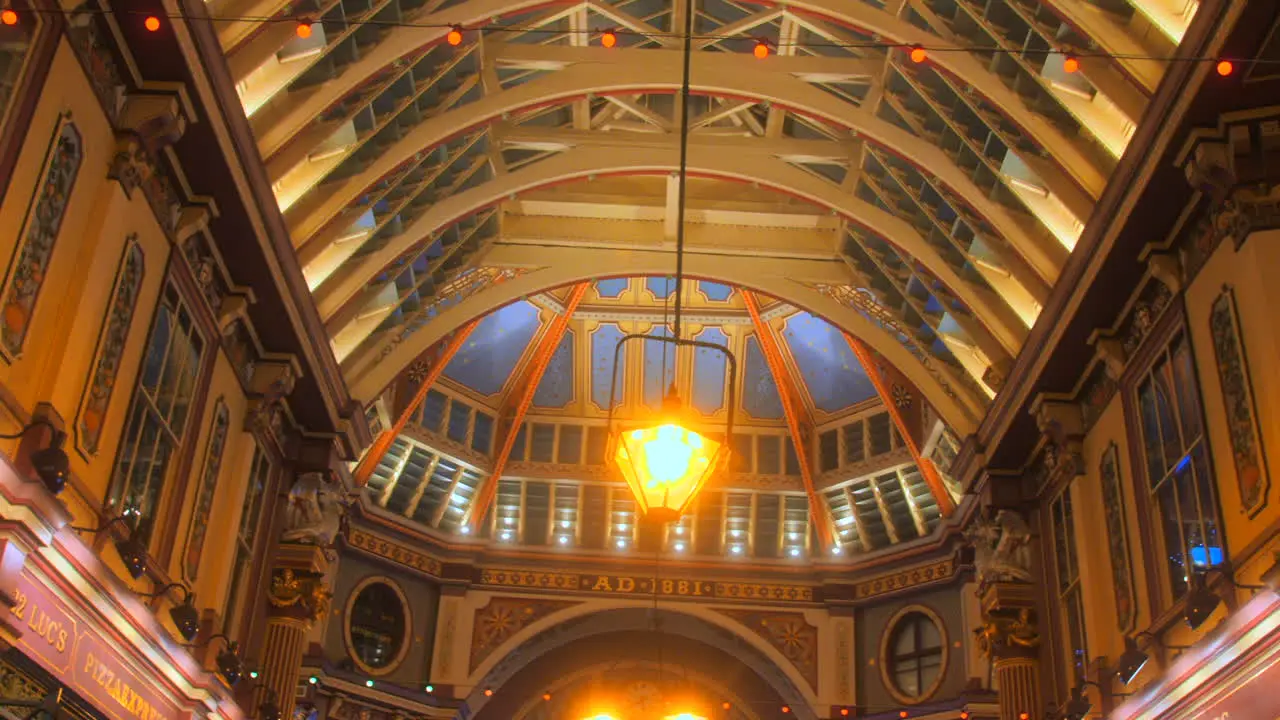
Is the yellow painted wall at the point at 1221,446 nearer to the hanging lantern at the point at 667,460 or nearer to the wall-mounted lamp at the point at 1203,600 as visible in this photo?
the wall-mounted lamp at the point at 1203,600

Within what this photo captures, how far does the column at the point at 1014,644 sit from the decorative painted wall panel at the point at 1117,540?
199 cm

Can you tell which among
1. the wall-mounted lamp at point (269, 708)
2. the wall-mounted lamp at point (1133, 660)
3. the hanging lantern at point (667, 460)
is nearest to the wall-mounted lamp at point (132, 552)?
the wall-mounted lamp at point (269, 708)

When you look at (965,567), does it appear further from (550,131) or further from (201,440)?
(201,440)

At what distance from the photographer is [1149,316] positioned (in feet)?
39.8

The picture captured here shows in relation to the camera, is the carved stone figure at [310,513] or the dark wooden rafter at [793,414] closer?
the carved stone figure at [310,513]

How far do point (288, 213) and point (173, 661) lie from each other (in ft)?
15.6

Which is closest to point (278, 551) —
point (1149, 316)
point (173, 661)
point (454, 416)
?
point (173, 661)

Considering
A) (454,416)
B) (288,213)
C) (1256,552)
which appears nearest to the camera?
(1256,552)

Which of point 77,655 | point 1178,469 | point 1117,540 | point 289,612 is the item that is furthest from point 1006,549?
point 77,655

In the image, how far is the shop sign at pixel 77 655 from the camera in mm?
8789

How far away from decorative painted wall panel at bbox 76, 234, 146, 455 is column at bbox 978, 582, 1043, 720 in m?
9.66

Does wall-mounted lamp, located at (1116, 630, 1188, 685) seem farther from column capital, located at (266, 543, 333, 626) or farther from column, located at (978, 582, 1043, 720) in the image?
column capital, located at (266, 543, 333, 626)

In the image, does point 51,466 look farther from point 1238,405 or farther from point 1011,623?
point 1011,623

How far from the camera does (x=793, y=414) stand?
77.8 ft
